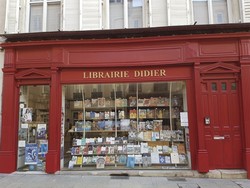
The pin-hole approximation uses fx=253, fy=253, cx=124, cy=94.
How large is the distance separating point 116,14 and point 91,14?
0.88 meters

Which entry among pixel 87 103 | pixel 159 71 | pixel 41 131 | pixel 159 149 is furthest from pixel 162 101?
pixel 41 131

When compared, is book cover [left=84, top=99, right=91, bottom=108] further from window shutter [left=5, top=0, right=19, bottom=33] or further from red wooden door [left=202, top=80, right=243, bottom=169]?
red wooden door [left=202, top=80, right=243, bottom=169]

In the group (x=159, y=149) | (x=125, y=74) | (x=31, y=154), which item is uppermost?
(x=125, y=74)

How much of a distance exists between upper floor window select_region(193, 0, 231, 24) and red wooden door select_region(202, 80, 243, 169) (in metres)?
2.22

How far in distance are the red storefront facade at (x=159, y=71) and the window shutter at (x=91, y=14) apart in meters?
0.66

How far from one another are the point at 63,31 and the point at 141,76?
2.81 meters

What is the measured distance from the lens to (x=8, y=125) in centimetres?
798

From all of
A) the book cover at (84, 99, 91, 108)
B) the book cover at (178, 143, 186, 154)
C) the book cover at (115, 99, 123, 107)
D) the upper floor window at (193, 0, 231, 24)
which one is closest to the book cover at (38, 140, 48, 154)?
the book cover at (84, 99, 91, 108)

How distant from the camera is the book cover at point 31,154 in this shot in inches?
320

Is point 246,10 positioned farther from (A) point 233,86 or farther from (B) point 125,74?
(B) point 125,74

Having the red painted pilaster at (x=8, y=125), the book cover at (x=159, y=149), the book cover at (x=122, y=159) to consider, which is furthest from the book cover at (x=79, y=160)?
the book cover at (x=159, y=149)

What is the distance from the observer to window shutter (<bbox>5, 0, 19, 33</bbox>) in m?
8.62

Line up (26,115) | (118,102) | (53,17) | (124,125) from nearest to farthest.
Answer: (26,115) → (124,125) → (118,102) → (53,17)

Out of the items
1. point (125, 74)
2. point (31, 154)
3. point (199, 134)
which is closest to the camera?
point (199, 134)
